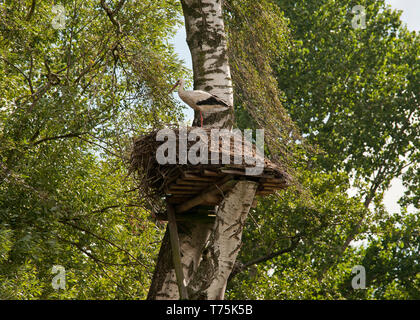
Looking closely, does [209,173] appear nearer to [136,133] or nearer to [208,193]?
[208,193]

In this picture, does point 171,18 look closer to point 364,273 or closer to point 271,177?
point 271,177

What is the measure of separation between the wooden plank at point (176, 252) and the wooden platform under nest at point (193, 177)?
0.14 metres

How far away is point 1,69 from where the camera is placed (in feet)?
30.1

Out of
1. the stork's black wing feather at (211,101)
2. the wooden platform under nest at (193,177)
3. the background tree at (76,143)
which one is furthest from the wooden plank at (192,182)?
the background tree at (76,143)

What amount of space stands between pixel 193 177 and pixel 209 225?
1184 mm

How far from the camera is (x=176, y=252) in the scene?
604 centimetres

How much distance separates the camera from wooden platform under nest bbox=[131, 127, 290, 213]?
539 centimetres

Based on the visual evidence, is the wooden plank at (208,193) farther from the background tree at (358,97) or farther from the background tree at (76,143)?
the background tree at (358,97)

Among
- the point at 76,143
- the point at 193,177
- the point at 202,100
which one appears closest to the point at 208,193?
the point at 193,177

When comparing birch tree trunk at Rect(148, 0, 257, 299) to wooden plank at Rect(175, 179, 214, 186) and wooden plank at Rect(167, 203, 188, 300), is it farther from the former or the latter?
wooden plank at Rect(175, 179, 214, 186)

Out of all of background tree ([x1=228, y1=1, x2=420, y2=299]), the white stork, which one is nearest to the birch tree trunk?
the white stork

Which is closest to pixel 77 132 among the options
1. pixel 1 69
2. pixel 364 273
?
pixel 1 69

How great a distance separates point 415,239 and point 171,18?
12.5m

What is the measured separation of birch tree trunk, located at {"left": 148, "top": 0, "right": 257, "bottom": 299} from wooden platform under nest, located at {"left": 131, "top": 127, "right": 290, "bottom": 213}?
15cm
